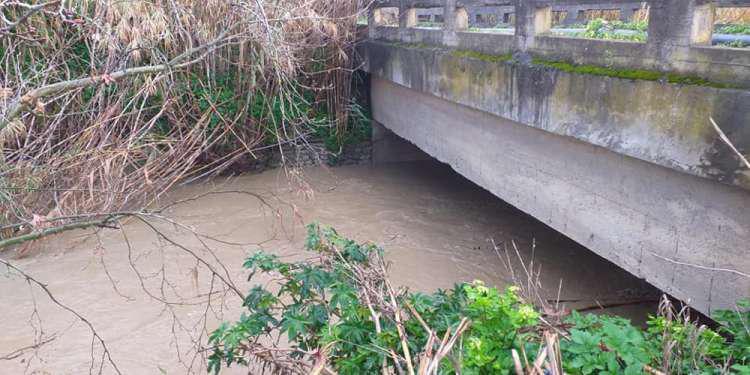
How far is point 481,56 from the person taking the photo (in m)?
5.59

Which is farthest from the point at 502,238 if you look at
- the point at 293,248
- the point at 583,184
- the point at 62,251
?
the point at 62,251

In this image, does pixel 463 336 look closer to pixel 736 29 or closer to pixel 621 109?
pixel 621 109

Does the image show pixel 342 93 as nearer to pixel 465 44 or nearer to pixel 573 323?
pixel 465 44

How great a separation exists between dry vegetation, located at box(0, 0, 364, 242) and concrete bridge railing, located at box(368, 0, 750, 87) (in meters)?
2.00

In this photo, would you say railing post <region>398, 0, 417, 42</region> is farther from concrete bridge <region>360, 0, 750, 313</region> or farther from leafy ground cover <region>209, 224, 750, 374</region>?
leafy ground cover <region>209, 224, 750, 374</region>

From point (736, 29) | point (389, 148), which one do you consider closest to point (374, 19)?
point (389, 148)

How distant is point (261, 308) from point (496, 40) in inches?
143

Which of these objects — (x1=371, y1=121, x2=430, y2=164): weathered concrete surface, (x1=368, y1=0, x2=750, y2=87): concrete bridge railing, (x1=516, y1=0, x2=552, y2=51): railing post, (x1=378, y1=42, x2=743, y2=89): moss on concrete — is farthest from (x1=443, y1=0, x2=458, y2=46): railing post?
(x1=371, y1=121, x2=430, y2=164): weathered concrete surface

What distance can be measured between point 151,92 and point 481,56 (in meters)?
4.05

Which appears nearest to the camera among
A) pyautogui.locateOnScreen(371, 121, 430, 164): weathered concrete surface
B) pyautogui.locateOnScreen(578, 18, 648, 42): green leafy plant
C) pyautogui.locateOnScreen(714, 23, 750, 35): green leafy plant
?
pyautogui.locateOnScreen(714, 23, 750, 35): green leafy plant

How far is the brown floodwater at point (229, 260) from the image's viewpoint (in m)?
4.99

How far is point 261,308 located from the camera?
2.67m

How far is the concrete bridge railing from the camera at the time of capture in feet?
10.6

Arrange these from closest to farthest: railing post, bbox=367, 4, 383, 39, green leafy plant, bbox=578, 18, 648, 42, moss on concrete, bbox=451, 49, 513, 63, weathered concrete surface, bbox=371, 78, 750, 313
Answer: weathered concrete surface, bbox=371, 78, 750, 313 < green leafy plant, bbox=578, 18, 648, 42 < moss on concrete, bbox=451, 49, 513, 63 < railing post, bbox=367, 4, 383, 39
